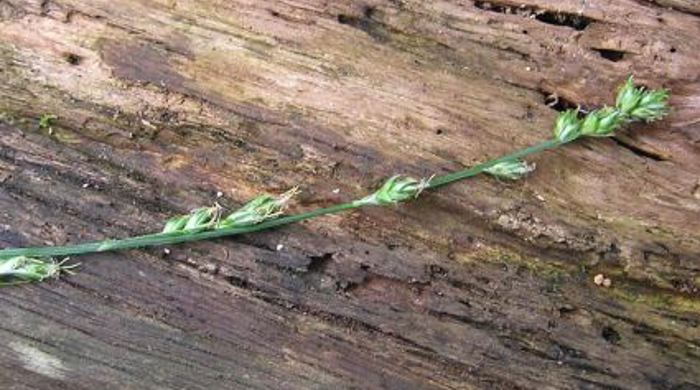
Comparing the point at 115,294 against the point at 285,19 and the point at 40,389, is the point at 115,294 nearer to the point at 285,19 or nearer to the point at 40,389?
the point at 40,389

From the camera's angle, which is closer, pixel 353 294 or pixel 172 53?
pixel 353 294

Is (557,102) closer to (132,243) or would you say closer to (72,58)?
(132,243)

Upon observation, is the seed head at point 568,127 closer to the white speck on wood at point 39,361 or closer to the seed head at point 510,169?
the seed head at point 510,169

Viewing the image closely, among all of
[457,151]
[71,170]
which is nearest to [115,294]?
[71,170]

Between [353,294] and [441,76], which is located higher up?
[441,76]

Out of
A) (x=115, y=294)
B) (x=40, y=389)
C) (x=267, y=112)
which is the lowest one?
(x=40, y=389)

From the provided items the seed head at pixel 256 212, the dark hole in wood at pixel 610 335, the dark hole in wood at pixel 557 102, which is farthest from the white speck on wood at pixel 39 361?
the dark hole in wood at pixel 557 102

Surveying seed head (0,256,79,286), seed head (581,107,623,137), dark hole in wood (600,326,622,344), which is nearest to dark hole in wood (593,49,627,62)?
seed head (581,107,623,137)

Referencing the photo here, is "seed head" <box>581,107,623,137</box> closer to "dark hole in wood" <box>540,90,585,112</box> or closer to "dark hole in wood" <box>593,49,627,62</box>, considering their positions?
"dark hole in wood" <box>540,90,585,112</box>
